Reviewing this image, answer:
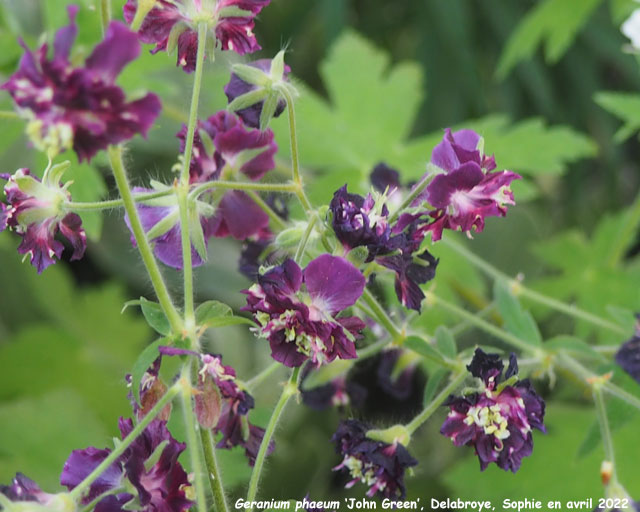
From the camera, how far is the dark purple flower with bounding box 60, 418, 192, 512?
587 mm

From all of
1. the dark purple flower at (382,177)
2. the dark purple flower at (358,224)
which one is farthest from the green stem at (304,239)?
the dark purple flower at (382,177)

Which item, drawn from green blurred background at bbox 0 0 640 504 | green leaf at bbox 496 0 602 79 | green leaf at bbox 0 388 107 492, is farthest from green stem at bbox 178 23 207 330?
green leaf at bbox 496 0 602 79

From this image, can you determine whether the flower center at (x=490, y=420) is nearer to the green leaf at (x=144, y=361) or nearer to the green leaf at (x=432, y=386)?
the green leaf at (x=432, y=386)

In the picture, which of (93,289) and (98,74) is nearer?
(98,74)

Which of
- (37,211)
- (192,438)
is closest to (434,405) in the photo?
(192,438)

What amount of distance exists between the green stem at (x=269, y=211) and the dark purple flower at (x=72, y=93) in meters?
0.25

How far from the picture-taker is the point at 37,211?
64 cm

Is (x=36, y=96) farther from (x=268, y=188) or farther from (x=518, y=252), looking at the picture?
(x=518, y=252)

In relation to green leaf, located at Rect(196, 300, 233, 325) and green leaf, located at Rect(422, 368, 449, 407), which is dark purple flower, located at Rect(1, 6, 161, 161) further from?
green leaf, located at Rect(422, 368, 449, 407)

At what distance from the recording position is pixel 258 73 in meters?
0.67

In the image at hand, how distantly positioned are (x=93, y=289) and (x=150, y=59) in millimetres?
811

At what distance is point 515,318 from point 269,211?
12.9 inches

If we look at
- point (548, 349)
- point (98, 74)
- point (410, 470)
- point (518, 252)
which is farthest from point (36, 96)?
point (518, 252)

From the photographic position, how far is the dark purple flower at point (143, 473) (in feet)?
1.93
